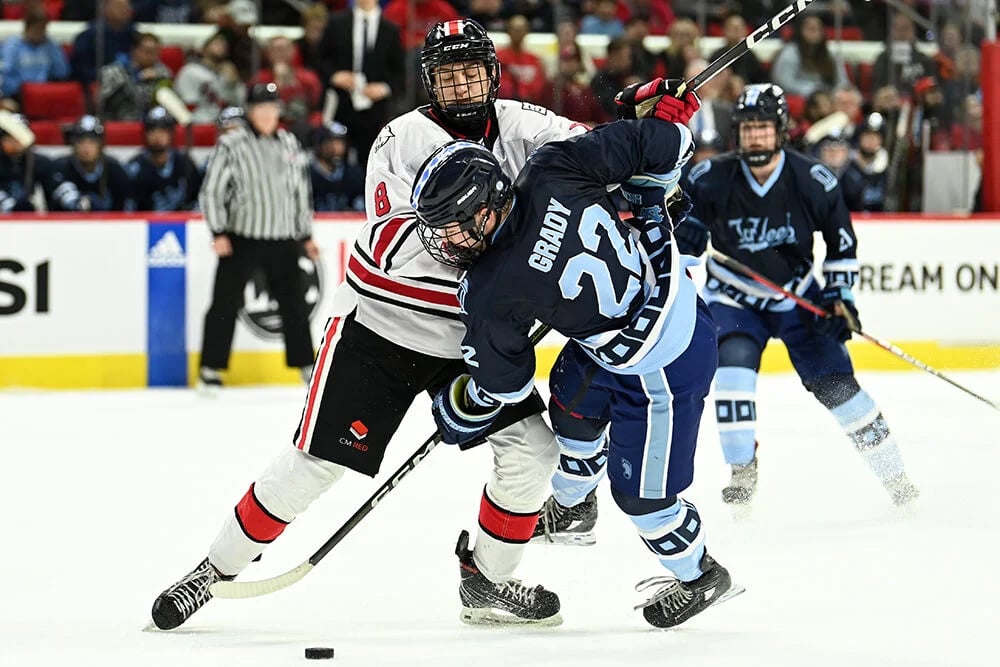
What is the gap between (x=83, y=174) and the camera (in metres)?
7.60

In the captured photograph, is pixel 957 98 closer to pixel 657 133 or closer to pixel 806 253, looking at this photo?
pixel 806 253

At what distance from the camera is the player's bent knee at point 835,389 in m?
4.34

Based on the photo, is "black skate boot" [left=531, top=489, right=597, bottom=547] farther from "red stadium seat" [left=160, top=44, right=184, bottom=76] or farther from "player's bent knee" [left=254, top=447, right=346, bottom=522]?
"red stadium seat" [left=160, top=44, right=184, bottom=76]

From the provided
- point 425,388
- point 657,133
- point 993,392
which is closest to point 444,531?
point 425,388

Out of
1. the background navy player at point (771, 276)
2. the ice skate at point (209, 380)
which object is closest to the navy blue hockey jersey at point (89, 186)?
the ice skate at point (209, 380)

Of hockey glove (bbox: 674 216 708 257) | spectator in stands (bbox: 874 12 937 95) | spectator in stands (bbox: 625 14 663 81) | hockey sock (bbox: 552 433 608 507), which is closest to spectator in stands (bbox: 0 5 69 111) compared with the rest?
spectator in stands (bbox: 625 14 663 81)

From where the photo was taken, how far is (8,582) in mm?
3506

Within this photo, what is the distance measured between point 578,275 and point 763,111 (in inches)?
70.6

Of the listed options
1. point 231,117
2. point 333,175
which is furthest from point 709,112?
point 231,117

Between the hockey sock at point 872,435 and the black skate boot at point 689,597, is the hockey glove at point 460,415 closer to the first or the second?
the black skate boot at point 689,597

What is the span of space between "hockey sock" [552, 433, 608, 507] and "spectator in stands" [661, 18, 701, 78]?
5.47 meters

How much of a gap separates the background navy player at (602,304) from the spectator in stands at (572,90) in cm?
522

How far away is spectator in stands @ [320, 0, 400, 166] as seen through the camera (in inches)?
316

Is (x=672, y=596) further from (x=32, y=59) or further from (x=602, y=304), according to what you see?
(x=32, y=59)
